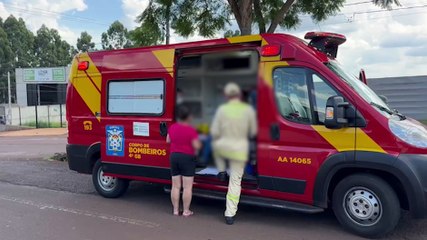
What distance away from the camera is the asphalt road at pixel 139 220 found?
16.8 ft

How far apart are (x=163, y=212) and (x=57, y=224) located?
4.83 feet

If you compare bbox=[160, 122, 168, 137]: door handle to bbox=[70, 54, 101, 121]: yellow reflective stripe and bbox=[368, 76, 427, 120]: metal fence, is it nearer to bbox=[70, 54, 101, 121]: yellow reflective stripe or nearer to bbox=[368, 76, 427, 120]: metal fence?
bbox=[70, 54, 101, 121]: yellow reflective stripe

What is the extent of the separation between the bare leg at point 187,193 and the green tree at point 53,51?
47.1 metres

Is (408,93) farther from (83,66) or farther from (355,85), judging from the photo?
(83,66)

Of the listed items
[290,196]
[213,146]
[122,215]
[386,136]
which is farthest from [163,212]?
[213,146]

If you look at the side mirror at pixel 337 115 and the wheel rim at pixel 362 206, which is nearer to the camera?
the side mirror at pixel 337 115

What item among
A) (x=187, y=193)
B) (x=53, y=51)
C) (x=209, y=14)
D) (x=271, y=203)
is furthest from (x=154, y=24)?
(x=53, y=51)


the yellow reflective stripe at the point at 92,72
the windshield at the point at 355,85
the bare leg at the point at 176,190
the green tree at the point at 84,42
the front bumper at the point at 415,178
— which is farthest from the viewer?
the green tree at the point at 84,42

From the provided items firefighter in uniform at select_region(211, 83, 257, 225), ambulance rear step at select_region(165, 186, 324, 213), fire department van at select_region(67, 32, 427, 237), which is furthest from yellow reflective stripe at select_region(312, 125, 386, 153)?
firefighter in uniform at select_region(211, 83, 257, 225)

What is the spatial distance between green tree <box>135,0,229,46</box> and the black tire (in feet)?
19.0

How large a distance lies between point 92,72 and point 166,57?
1.64 metres

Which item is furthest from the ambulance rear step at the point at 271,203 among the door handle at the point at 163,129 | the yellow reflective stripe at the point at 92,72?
the yellow reflective stripe at the point at 92,72

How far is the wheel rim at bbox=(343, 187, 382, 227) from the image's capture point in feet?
15.8

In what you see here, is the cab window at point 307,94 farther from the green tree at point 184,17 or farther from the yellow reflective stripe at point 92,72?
the green tree at point 184,17
